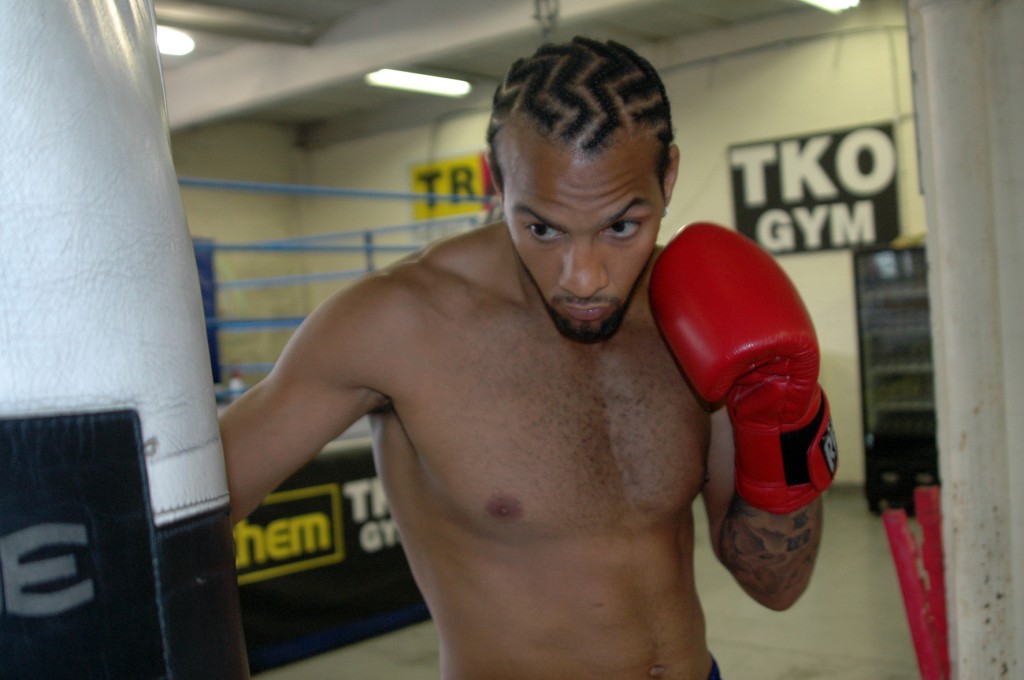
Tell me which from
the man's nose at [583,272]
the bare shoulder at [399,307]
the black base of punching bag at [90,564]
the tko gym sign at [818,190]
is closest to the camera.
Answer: the black base of punching bag at [90,564]

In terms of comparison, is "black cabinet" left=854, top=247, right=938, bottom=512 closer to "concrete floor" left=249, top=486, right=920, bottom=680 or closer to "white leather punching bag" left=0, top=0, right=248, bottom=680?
"concrete floor" left=249, top=486, right=920, bottom=680

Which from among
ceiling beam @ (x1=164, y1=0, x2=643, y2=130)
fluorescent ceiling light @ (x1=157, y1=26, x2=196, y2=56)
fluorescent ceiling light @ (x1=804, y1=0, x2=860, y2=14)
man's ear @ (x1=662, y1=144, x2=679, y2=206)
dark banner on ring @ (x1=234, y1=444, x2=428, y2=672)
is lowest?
dark banner on ring @ (x1=234, y1=444, x2=428, y2=672)

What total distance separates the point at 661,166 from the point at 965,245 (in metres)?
1.05

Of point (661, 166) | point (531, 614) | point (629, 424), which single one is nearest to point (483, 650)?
point (531, 614)

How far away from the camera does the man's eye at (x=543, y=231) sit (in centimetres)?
115

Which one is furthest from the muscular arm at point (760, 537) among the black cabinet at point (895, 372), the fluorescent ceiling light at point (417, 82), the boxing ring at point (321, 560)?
the fluorescent ceiling light at point (417, 82)

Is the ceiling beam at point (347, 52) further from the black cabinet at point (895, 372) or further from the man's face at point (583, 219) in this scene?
the man's face at point (583, 219)

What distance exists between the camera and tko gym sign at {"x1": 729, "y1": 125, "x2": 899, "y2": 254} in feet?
21.9

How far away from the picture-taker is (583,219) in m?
1.12

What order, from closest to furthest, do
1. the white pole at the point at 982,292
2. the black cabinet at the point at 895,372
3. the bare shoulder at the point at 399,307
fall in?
the bare shoulder at the point at 399,307 → the white pole at the point at 982,292 → the black cabinet at the point at 895,372

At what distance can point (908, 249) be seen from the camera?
244 inches

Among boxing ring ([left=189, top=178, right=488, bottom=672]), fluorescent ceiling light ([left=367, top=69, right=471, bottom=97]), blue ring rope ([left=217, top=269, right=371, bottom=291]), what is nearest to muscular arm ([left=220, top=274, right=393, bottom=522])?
boxing ring ([left=189, top=178, right=488, bottom=672])

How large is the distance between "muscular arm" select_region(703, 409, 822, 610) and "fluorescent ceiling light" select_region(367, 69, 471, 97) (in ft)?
23.4

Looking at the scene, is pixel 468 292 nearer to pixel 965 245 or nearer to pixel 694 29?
pixel 965 245
